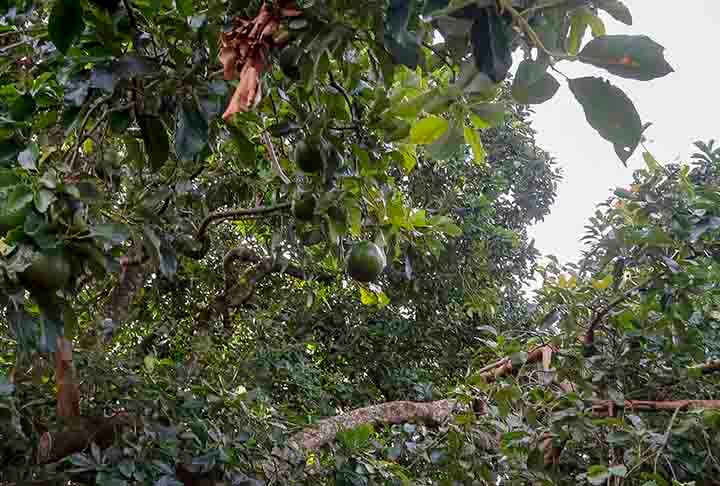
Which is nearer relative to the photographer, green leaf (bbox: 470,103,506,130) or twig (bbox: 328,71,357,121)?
green leaf (bbox: 470,103,506,130)

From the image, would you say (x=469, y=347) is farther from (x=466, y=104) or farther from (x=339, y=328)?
(x=466, y=104)

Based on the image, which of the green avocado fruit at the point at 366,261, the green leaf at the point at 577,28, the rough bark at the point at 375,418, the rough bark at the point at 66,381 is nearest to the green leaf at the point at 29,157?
the green avocado fruit at the point at 366,261

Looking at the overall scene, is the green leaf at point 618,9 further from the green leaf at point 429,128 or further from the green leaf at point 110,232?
the green leaf at point 110,232

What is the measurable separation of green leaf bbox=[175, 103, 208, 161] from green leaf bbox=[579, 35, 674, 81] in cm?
79

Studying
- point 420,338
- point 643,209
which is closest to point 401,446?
point 643,209

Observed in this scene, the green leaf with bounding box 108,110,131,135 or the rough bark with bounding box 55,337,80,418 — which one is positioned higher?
the green leaf with bounding box 108,110,131,135

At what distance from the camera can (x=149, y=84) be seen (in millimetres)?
1237

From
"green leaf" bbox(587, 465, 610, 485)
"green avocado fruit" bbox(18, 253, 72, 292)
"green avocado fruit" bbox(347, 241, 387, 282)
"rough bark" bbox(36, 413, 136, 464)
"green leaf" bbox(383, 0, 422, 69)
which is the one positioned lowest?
"rough bark" bbox(36, 413, 136, 464)

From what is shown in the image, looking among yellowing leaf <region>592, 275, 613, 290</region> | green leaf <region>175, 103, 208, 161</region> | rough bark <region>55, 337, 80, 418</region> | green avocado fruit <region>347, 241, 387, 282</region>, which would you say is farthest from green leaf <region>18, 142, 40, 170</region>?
yellowing leaf <region>592, 275, 613, 290</region>

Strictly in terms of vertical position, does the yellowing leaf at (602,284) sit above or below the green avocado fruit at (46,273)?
below

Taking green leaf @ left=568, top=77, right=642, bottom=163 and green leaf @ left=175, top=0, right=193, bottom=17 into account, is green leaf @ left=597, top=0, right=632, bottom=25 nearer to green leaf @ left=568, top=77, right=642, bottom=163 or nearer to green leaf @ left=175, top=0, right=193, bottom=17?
green leaf @ left=568, top=77, right=642, bottom=163

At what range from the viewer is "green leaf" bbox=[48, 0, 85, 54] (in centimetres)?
94

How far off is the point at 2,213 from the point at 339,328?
3.84 metres

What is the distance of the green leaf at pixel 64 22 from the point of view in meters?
0.94
